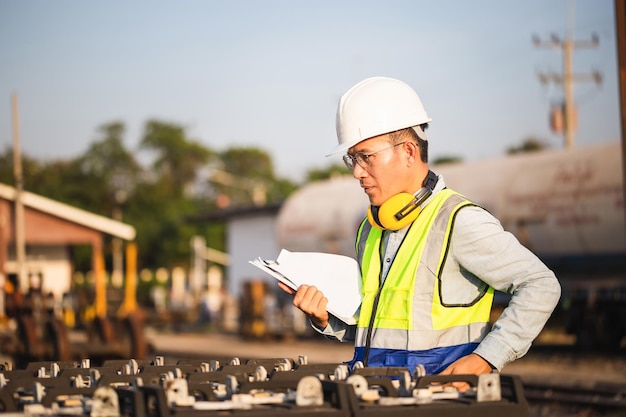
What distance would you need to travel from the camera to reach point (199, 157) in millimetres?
109375

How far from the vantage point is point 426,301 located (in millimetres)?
3852

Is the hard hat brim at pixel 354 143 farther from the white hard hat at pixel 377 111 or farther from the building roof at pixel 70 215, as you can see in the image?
the building roof at pixel 70 215

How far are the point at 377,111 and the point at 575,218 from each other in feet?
60.0

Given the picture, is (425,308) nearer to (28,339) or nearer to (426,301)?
(426,301)

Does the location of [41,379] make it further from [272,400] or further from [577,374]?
[577,374]

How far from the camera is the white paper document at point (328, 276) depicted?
13.4 ft

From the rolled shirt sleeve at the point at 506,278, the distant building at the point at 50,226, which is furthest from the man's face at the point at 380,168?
the distant building at the point at 50,226

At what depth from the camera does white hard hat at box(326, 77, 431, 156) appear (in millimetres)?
4027

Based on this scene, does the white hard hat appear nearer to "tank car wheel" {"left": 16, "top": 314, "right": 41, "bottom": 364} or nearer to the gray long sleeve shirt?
the gray long sleeve shirt

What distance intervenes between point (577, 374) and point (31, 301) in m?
9.70

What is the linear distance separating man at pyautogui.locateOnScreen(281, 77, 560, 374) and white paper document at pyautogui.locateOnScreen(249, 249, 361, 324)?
0.18 ft

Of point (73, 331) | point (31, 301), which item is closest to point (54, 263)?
point (73, 331)

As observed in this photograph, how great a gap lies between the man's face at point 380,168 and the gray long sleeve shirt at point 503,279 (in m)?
0.30

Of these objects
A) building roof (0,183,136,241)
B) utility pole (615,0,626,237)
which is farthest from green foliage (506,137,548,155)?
utility pole (615,0,626,237)
